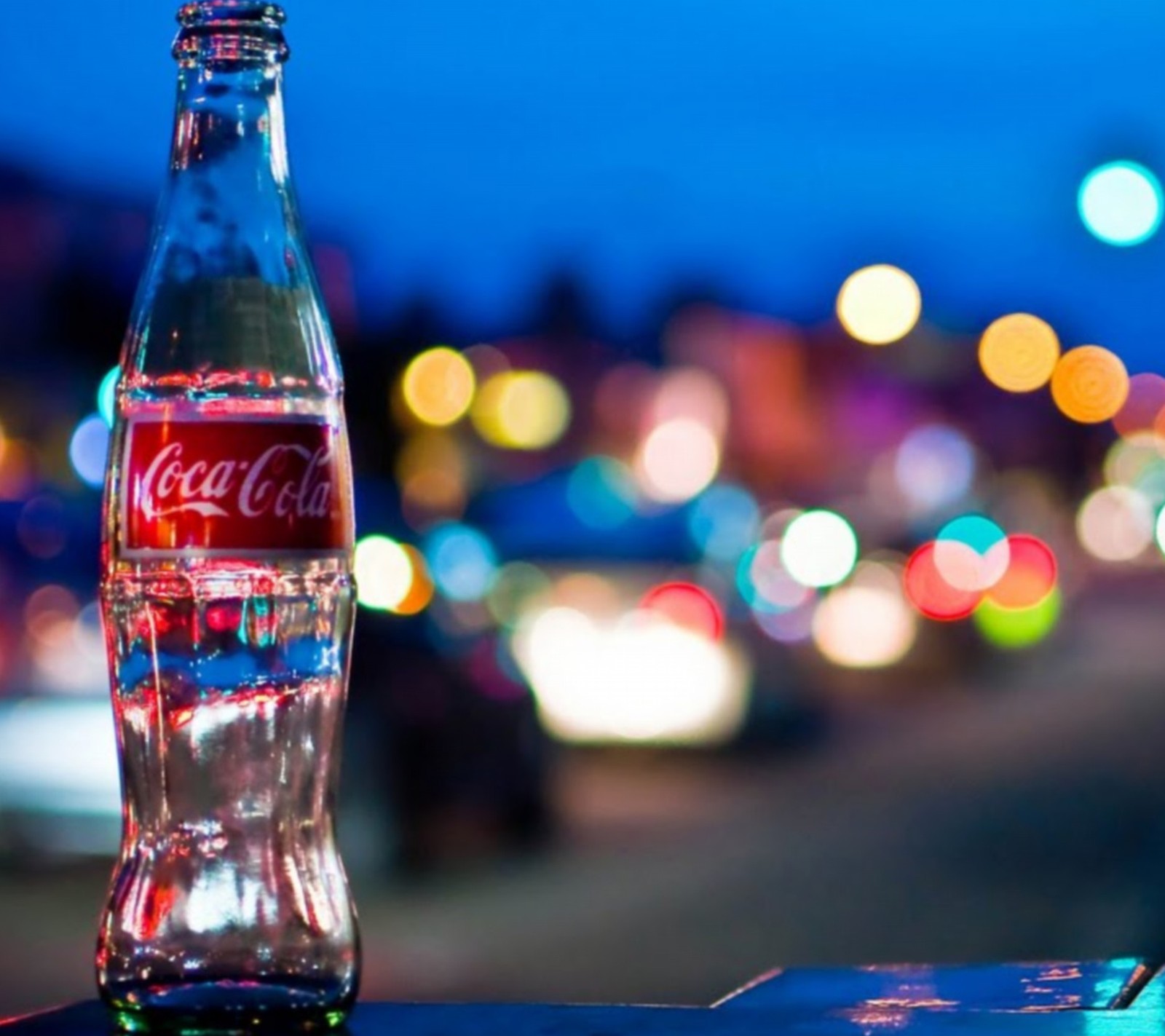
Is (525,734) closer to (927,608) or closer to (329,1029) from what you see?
(329,1029)

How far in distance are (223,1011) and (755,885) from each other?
516 inches

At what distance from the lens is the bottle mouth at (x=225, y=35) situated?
2.87 meters

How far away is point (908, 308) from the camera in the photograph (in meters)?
41.1

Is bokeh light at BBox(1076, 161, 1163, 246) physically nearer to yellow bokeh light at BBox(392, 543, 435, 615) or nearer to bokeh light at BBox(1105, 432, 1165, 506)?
yellow bokeh light at BBox(392, 543, 435, 615)

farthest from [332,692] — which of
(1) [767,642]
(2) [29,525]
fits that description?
(1) [767,642]

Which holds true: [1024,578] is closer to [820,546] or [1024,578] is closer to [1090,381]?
[820,546]

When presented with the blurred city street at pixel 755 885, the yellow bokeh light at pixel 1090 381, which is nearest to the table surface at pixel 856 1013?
the blurred city street at pixel 755 885

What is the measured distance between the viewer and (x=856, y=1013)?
269cm

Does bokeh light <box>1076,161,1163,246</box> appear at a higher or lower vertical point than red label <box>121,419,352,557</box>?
higher

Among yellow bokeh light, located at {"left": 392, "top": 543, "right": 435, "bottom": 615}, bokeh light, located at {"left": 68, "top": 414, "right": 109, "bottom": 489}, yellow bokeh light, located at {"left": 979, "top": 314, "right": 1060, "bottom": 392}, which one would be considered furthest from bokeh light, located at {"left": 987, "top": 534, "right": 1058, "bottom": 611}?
yellow bokeh light, located at {"left": 392, "top": 543, "right": 435, "bottom": 615}

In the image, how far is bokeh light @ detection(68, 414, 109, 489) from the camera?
1703 inches

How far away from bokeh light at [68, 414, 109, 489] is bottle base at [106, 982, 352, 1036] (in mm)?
39432

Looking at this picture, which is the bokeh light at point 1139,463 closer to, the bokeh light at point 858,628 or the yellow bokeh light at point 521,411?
the yellow bokeh light at point 521,411

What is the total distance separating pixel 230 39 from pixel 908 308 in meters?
38.7
